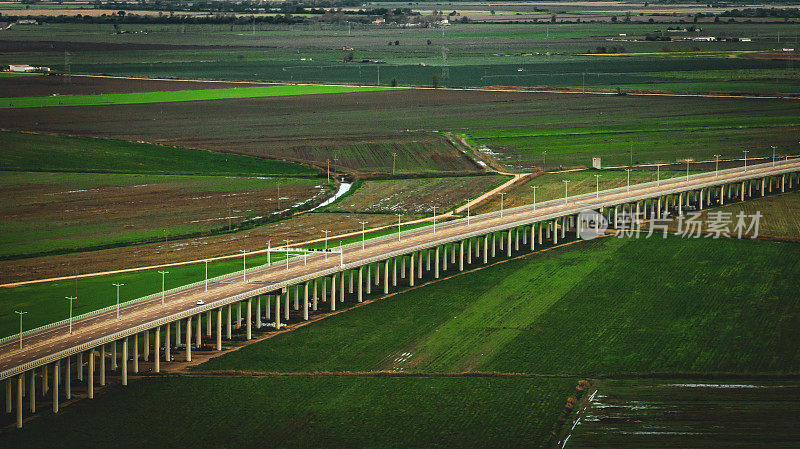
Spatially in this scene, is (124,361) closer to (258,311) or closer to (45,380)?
(45,380)

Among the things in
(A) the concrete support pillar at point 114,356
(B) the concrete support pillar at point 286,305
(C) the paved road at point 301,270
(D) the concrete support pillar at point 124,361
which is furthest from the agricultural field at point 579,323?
(A) the concrete support pillar at point 114,356

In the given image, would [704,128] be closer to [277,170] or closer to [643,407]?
[277,170]

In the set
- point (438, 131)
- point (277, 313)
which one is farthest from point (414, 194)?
point (277, 313)

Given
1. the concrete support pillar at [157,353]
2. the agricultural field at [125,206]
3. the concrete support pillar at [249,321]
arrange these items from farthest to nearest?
the agricultural field at [125,206] → the concrete support pillar at [249,321] → the concrete support pillar at [157,353]

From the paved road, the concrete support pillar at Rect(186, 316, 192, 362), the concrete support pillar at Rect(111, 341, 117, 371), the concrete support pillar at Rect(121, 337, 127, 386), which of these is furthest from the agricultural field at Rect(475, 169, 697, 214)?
the concrete support pillar at Rect(121, 337, 127, 386)

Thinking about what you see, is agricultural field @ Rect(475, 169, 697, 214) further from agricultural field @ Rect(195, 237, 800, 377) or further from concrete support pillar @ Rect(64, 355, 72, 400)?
concrete support pillar @ Rect(64, 355, 72, 400)

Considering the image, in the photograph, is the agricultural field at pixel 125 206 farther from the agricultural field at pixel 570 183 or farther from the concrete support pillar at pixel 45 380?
the concrete support pillar at pixel 45 380

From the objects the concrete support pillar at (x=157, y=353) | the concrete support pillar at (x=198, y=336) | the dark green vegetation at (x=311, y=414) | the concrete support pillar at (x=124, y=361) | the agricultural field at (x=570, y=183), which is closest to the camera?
Result: the dark green vegetation at (x=311, y=414)
